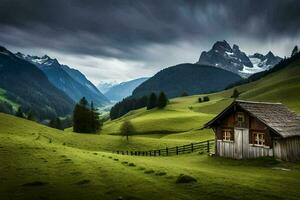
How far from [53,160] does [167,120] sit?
99068 mm

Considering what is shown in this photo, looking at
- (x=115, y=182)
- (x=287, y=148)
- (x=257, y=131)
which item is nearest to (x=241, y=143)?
(x=257, y=131)

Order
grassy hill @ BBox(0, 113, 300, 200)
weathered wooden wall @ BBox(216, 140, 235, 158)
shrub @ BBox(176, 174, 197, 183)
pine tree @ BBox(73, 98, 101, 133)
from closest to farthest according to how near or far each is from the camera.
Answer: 1. grassy hill @ BBox(0, 113, 300, 200)
2. shrub @ BBox(176, 174, 197, 183)
3. weathered wooden wall @ BBox(216, 140, 235, 158)
4. pine tree @ BBox(73, 98, 101, 133)

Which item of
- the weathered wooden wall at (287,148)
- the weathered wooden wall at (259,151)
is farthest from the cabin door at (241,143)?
the weathered wooden wall at (287,148)

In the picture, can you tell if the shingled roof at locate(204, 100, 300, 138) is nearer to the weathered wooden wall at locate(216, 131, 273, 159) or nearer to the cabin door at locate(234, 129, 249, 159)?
the weathered wooden wall at locate(216, 131, 273, 159)

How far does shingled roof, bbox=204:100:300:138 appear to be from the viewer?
147ft

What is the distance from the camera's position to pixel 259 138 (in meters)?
46.4

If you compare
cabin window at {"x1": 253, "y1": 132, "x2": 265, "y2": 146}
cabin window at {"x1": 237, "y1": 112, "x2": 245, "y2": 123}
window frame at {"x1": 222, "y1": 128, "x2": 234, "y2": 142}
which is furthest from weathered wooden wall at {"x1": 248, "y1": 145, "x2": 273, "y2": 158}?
window frame at {"x1": 222, "y1": 128, "x2": 234, "y2": 142}

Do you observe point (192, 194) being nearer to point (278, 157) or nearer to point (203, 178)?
point (203, 178)

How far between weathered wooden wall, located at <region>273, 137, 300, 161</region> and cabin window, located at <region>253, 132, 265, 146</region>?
1.87 metres

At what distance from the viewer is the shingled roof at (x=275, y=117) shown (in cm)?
4466

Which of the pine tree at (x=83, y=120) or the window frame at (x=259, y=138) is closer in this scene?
the window frame at (x=259, y=138)

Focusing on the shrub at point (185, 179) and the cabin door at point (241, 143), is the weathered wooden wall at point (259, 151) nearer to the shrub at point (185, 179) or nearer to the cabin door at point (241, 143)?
the cabin door at point (241, 143)

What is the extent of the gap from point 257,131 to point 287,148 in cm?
433

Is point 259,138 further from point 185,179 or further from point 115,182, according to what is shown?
point 115,182
